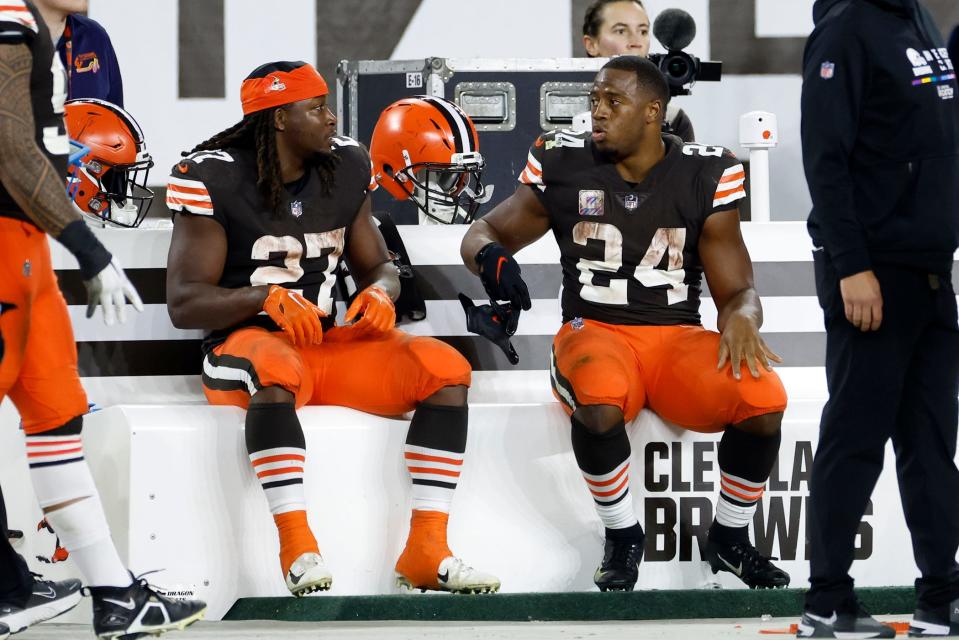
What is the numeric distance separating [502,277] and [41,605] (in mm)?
1147

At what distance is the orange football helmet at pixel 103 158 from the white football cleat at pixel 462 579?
1.42 m

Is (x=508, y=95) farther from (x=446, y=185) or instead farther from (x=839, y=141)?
(x=839, y=141)

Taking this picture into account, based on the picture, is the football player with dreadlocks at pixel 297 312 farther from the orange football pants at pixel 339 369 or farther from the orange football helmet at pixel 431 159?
the orange football helmet at pixel 431 159

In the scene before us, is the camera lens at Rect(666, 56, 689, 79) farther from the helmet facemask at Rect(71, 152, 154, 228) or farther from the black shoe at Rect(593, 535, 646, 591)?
the black shoe at Rect(593, 535, 646, 591)

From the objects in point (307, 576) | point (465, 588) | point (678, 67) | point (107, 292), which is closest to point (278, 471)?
point (307, 576)

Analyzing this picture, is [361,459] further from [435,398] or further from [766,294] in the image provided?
[766,294]

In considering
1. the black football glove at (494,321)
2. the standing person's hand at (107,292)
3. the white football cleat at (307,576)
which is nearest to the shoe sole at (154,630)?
the white football cleat at (307,576)

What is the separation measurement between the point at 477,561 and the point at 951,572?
1031 millimetres

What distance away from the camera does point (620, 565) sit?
109 inches

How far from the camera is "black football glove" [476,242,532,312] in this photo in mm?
2906

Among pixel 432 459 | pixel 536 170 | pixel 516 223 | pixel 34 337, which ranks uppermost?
pixel 536 170

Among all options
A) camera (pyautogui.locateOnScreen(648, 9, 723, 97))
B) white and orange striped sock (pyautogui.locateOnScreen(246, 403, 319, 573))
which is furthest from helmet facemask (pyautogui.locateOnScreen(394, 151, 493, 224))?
white and orange striped sock (pyautogui.locateOnScreen(246, 403, 319, 573))

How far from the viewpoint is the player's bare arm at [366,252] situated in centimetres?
308

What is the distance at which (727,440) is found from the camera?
2824 millimetres
